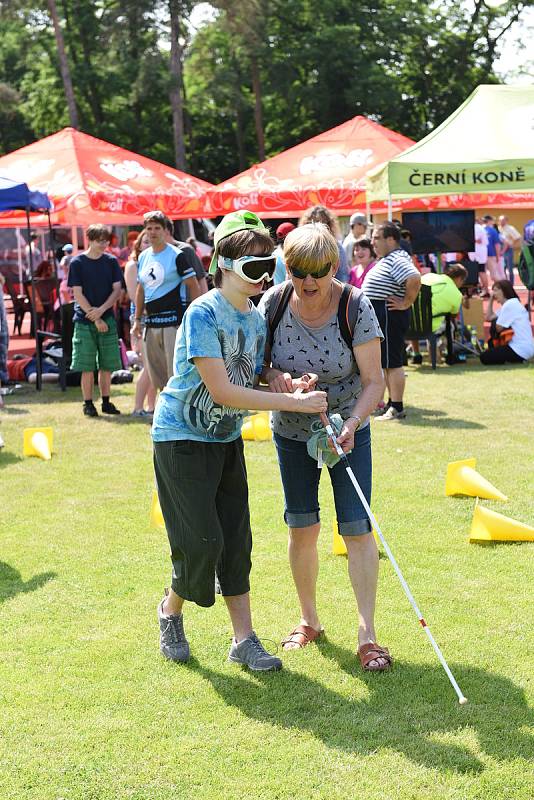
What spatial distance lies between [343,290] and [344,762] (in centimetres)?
173

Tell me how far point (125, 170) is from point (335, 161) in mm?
3708

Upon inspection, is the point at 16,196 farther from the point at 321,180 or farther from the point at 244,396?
the point at 244,396

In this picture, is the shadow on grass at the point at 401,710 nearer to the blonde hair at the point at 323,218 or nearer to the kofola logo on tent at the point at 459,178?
the blonde hair at the point at 323,218

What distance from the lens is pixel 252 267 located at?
3627 mm

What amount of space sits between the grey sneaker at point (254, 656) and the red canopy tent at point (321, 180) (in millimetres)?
13341

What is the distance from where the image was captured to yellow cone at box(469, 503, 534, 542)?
5.65 metres

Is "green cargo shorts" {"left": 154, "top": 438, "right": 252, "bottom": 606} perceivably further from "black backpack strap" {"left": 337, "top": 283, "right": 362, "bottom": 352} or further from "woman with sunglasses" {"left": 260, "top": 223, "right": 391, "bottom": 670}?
"black backpack strap" {"left": 337, "top": 283, "right": 362, "bottom": 352}

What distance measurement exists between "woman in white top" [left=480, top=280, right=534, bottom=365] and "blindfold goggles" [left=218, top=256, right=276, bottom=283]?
33.4 ft

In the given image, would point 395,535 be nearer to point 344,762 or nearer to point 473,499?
point 473,499

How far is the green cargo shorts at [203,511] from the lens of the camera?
149 inches

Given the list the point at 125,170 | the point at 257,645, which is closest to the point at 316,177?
the point at 125,170

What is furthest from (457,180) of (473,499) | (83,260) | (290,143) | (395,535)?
(290,143)

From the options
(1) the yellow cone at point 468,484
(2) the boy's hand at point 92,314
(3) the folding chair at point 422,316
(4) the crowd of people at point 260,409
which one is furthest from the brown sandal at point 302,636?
(3) the folding chair at point 422,316

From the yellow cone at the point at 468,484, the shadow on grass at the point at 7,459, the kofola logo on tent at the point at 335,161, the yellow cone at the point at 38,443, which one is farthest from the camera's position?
the kofola logo on tent at the point at 335,161
